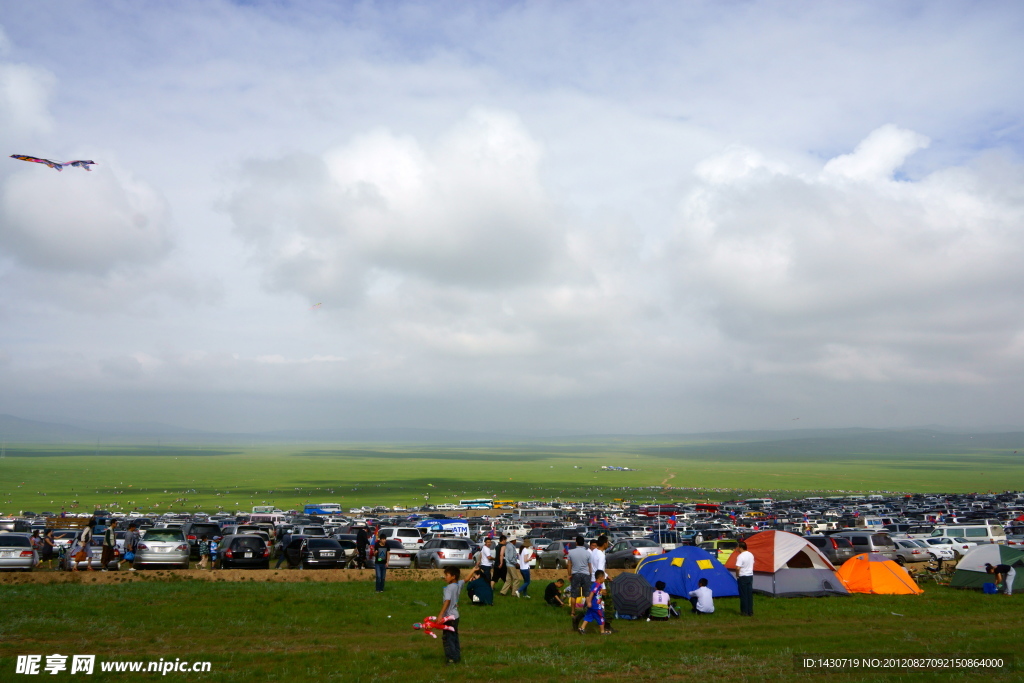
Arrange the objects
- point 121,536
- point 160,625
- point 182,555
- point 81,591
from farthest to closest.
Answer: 1. point 121,536
2. point 182,555
3. point 81,591
4. point 160,625

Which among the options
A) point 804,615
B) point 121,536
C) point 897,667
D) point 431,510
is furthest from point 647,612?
point 431,510

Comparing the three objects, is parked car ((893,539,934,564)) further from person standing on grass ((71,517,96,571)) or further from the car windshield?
the car windshield

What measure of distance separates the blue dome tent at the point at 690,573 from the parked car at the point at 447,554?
7701mm

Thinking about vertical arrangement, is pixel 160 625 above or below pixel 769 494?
above

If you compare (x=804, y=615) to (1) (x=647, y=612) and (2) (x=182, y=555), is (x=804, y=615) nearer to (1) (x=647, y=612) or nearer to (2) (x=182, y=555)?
(1) (x=647, y=612)

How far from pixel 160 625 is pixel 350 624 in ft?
11.5

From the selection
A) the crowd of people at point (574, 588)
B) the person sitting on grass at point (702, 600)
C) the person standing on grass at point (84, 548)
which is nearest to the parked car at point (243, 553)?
the person standing on grass at point (84, 548)

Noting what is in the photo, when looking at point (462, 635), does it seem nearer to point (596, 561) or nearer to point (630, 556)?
point (596, 561)

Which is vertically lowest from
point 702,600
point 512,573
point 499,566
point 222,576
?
point 222,576

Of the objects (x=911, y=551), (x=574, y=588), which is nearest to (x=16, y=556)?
(x=574, y=588)

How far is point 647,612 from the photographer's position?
1526 cm

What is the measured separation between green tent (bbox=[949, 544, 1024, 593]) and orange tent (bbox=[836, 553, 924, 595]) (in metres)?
1.72

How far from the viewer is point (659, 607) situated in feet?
49.6

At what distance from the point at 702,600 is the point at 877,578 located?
611 centimetres
